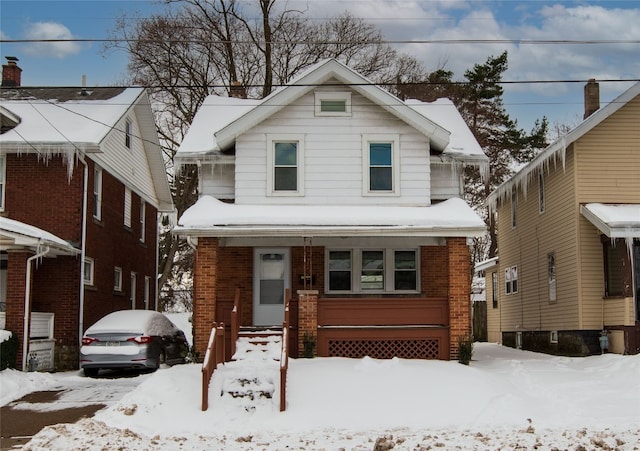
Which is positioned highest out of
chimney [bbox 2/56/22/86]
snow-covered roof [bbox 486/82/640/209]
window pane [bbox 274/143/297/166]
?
chimney [bbox 2/56/22/86]

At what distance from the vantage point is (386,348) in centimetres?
1659

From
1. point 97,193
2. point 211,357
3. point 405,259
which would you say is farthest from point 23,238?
point 405,259

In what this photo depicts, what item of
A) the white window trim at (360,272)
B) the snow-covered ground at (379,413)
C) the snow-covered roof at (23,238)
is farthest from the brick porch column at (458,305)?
the snow-covered roof at (23,238)

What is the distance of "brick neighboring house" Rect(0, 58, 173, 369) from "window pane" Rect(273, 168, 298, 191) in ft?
16.8

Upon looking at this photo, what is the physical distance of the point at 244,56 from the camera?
33219 millimetres

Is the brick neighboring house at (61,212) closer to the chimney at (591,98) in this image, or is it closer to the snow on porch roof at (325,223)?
the snow on porch roof at (325,223)

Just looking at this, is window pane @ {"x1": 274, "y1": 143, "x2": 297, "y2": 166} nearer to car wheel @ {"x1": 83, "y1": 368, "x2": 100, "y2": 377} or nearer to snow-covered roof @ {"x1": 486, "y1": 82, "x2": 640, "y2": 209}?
car wheel @ {"x1": 83, "y1": 368, "x2": 100, "y2": 377}

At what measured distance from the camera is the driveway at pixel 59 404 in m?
A: 11.1

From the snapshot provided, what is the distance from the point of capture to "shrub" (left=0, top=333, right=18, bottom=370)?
16358 mm

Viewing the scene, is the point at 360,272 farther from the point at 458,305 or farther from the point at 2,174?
the point at 2,174

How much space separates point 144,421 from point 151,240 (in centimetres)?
1762

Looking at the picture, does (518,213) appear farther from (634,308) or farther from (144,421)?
(144,421)

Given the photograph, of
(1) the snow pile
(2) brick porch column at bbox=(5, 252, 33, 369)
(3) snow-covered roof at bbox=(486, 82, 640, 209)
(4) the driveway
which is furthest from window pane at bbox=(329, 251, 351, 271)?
(2) brick porch column at bbox=(5, 252, 33, 369)

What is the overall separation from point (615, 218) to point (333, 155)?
7158 mm
